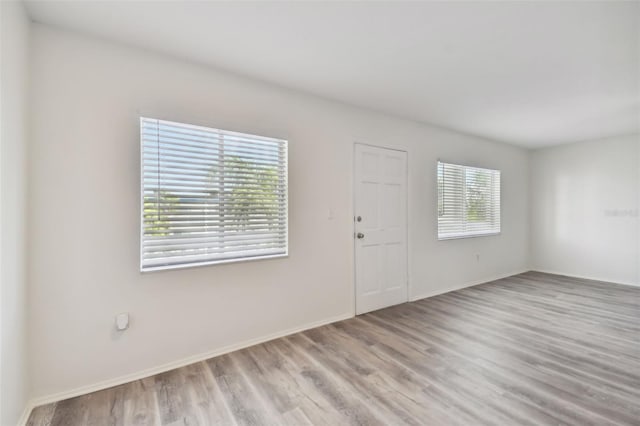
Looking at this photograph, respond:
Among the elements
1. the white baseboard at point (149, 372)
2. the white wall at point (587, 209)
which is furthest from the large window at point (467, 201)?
the white baseboard at point (149, 372)

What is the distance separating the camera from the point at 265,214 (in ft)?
9.29

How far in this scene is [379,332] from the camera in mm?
3025

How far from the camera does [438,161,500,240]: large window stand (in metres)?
4.43

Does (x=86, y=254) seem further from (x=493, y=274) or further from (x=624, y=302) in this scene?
(x=624, y=302)

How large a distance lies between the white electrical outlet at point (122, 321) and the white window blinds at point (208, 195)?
1.25ft

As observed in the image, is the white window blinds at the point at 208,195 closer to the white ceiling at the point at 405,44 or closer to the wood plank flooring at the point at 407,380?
the white ceiling at the point at 405,44

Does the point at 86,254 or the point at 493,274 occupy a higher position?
the point at 86,254

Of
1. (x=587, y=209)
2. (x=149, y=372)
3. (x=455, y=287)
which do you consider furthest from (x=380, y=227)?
(x=587, y=209)

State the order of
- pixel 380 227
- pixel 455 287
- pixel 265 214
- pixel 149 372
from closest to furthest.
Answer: pixel 149 372, pixel 265 214, pixel 380 227, pixel 455 287

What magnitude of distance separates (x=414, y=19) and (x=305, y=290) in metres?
2.54

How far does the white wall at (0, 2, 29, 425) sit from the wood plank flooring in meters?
0.38

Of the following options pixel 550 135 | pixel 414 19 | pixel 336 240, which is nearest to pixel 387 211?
pixel 336 240

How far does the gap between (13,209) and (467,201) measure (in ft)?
17.1

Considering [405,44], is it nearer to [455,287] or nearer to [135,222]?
[135,222]
